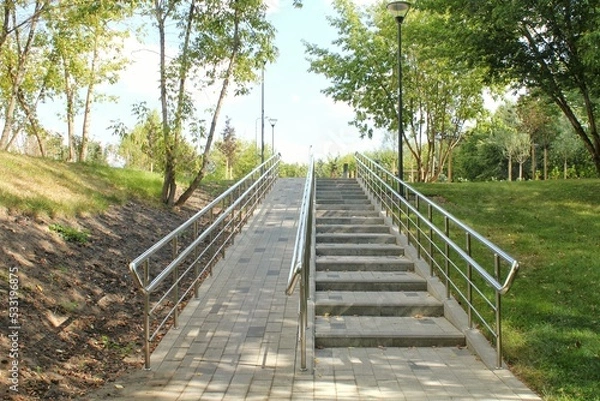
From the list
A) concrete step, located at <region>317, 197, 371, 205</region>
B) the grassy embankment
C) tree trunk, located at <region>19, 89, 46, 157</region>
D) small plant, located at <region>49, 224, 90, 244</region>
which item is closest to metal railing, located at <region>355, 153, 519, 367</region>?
concrete step, located at <region>317, 197, 371, 205</region>

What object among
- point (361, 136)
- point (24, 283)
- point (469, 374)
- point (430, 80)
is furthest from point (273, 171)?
point (469, 374)

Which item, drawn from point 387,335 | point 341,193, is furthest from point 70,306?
point 341,193

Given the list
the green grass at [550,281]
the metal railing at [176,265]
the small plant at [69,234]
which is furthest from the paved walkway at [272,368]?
the small plant at [69,234]

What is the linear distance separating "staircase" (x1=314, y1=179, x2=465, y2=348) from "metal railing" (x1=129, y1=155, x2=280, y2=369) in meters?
1.53

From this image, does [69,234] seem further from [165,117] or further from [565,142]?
[565,142]

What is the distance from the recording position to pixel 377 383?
4.28m

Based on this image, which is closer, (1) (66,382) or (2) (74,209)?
(1) (66,382)

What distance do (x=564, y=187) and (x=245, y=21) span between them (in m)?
8.86

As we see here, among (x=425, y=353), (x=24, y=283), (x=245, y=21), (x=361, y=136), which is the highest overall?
(x=245, y=21)

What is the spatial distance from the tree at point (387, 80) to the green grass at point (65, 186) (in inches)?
382

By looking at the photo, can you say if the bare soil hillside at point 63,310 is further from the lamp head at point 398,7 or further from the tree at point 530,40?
the tree at point 530,40

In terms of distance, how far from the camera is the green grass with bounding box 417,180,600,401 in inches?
172

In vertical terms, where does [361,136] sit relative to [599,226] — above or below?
above

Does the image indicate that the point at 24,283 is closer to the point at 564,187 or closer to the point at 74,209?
the point at 74,209
